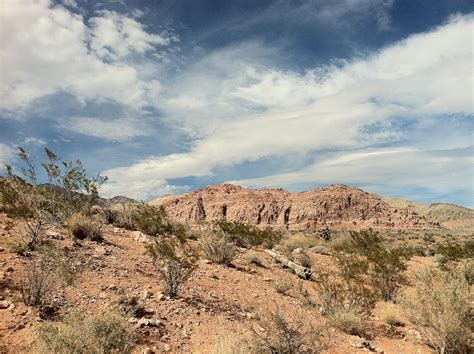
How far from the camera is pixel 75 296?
28.5ft

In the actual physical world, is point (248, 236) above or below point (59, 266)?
above

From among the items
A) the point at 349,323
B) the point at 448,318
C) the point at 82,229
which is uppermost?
the point at 82,229

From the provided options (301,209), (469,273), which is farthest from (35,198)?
(301,209)

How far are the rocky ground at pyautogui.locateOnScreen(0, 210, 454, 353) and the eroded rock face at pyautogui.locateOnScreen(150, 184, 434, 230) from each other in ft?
242

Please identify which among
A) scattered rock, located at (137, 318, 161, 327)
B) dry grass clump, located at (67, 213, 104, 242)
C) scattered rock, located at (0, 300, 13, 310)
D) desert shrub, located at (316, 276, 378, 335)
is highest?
dry grass clump, located at (67, 213, 104, 242)

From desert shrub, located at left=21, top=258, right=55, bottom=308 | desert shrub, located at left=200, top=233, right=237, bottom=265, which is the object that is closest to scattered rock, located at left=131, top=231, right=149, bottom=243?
desert shrub, located at left=200, top=233, right=237, bottom=265

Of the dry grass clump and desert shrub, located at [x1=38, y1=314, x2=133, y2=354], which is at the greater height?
the dry grass clump

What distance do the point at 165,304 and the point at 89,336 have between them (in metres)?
3.35

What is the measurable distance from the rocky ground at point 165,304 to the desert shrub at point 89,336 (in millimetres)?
616

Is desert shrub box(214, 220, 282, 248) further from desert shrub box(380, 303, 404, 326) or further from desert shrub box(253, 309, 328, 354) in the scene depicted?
desert shrub box(253, 309, 328, 354)

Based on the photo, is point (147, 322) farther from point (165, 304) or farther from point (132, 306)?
point (165, 304)

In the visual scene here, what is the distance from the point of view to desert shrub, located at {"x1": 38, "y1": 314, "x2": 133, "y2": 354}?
5.68m

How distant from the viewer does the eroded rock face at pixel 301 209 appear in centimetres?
8950

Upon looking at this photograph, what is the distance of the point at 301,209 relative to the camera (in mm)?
95625
